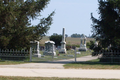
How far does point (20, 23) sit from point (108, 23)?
306 inches

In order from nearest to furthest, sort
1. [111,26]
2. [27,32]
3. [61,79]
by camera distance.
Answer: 1. [61,79]
2. [111,26]
3. [27,32]

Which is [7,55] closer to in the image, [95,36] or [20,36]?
[20,36]

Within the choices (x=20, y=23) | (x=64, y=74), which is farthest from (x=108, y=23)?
(x=64, y=74)

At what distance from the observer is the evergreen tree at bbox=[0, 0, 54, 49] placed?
1827 centimetres

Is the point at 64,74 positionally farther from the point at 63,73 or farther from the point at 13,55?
the point at 13,55

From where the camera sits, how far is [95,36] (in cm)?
1962

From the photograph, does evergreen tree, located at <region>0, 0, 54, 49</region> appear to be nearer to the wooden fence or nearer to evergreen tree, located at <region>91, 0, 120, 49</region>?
the wooden fence

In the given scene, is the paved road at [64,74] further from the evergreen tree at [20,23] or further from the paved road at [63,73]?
the evergreen tree at [20,23]

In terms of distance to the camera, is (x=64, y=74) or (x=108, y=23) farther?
(x=108, y=23)

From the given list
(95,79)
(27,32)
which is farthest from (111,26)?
(95,79)

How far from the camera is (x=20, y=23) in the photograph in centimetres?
1898

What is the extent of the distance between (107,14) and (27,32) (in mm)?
7237

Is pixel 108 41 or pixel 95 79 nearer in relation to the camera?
pixel 95 79

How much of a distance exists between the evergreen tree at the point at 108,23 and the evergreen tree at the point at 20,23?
185 inches
